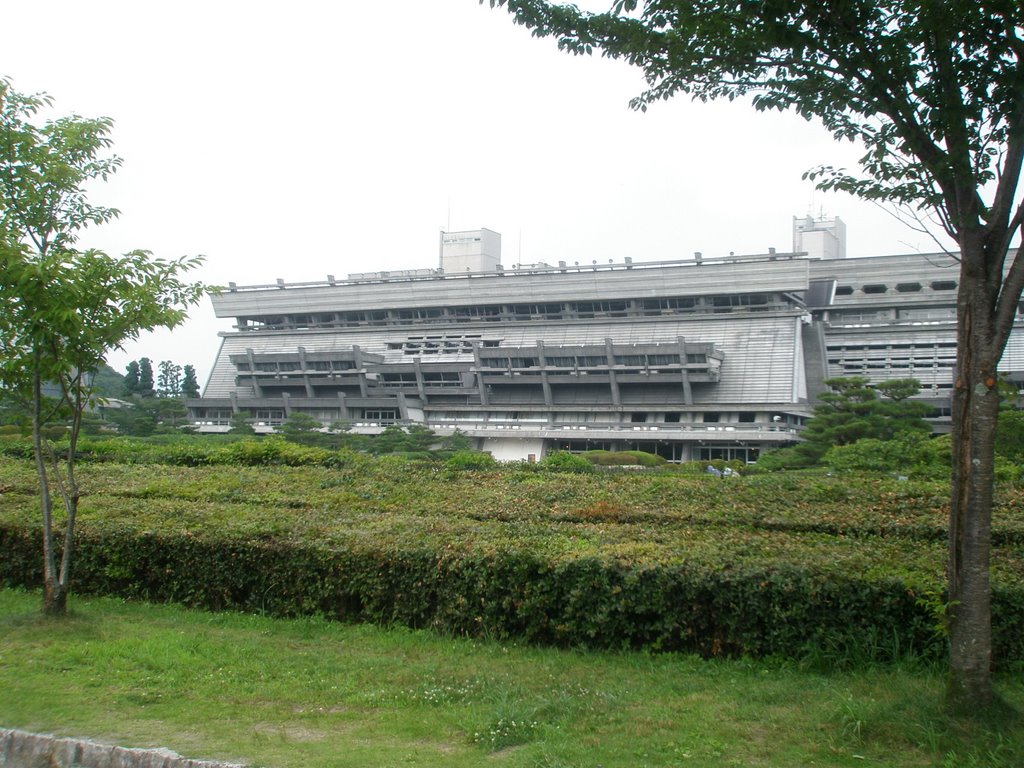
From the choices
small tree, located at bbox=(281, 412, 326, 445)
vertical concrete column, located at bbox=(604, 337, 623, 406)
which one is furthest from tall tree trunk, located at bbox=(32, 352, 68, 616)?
vertical concrete column, located at bbox=(604, 337, 623, 406)

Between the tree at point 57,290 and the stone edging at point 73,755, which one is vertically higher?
the tree at point 57,290

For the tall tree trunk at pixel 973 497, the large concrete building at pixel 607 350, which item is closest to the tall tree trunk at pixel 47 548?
the tall tree trunk at pixel 973 497

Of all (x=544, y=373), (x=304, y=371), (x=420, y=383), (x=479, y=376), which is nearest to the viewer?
(x=544, y=373)

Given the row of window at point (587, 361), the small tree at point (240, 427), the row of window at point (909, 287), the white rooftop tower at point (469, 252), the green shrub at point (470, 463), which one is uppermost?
the white rooftop tower at point (469, 252)

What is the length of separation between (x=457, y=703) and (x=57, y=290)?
5310mm

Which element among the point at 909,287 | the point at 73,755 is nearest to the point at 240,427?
the point at 909,287

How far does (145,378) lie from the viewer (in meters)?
70.6

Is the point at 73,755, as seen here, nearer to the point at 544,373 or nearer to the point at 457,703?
the point at 457,703

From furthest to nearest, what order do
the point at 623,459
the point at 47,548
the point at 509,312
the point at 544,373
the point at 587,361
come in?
the point at 509,312 → the point at 544,373 → the point at 587,361 → the point at 623,459 → the point at 47,548

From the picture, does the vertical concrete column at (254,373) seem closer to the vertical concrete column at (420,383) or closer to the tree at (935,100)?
the vertical concrete column at (420,383)

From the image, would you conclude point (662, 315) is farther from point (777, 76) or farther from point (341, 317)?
point (777, 76)

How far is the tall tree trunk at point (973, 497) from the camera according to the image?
5105 millimetres

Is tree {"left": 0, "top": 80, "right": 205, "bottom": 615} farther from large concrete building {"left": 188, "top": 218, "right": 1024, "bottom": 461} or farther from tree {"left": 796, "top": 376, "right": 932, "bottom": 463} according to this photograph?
large concrete building {"left": 188, "top": 218, "right": 1024, "bottom": 461}

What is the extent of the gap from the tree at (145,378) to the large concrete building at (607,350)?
594cm
